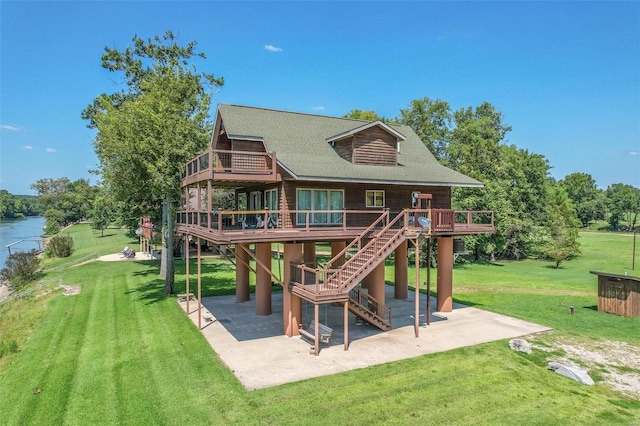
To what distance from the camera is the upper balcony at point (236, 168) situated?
15883mm

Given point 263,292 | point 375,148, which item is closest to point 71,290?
point 263,292

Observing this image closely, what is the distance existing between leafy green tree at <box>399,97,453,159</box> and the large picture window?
107 feet

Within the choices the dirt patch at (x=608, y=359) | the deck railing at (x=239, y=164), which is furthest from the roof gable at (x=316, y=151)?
the dirt patch at (x=608, y=359)

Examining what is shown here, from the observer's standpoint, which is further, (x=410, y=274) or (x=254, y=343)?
(x=410, y=274)

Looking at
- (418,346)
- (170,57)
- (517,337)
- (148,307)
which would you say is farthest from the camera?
(170,57)

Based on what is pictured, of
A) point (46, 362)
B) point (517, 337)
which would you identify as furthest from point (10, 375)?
point (517, 337)

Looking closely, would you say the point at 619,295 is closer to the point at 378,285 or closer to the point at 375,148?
the point at 378,285

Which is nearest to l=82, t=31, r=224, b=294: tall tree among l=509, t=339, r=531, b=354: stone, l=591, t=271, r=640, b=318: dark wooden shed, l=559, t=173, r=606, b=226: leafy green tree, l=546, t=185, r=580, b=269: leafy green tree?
l=509, t=339, r=531, b=354: stone

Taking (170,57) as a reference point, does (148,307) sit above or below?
below

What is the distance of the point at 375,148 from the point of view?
67.5ft

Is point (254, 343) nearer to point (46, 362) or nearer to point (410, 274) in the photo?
point (46, 362)

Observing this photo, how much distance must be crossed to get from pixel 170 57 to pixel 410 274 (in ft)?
92.7

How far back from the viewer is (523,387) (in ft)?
39.7

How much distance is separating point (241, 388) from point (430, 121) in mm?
43066
